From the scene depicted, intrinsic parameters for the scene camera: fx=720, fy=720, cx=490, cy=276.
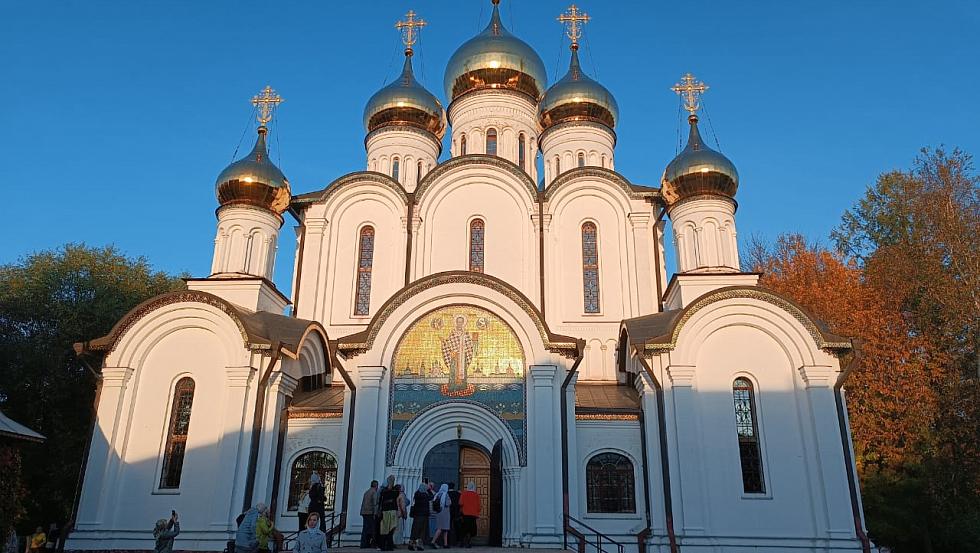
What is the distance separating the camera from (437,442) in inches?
428

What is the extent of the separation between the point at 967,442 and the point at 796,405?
483 centimetres

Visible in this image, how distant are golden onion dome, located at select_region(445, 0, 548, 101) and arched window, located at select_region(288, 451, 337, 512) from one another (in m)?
10.1

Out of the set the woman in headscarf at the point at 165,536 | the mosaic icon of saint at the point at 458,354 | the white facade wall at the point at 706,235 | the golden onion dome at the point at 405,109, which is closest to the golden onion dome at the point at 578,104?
the golden onion dome at the point at 405,109

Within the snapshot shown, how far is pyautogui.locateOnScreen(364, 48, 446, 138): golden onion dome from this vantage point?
17547 millimetres

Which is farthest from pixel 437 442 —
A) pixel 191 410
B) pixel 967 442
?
pixel 967 442

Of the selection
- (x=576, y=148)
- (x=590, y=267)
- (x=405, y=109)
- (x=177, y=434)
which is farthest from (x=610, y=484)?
(x=405, y=109)

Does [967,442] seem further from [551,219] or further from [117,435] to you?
[117,435]

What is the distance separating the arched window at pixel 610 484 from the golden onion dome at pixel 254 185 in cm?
781

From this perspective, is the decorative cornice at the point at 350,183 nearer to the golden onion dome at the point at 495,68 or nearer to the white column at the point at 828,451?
the golden onion dome at the point at 495,68

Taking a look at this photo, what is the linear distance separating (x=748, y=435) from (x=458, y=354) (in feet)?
14.6

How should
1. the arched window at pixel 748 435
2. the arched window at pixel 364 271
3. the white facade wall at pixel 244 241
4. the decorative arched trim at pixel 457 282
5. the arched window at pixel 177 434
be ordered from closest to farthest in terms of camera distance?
the arched window at pixel 748 435 → the arched window at pixel 177 434 → the decorative arched trim at pixel 457 282 → the white facade wall at pixel 244 241 → the arched window at pixel 364 271

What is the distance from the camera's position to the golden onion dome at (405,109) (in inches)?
691

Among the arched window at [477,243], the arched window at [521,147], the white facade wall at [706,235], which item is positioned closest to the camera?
the white facade wall at [706,235]

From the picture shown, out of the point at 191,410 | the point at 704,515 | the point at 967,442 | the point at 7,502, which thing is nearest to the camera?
the point at 7,502
